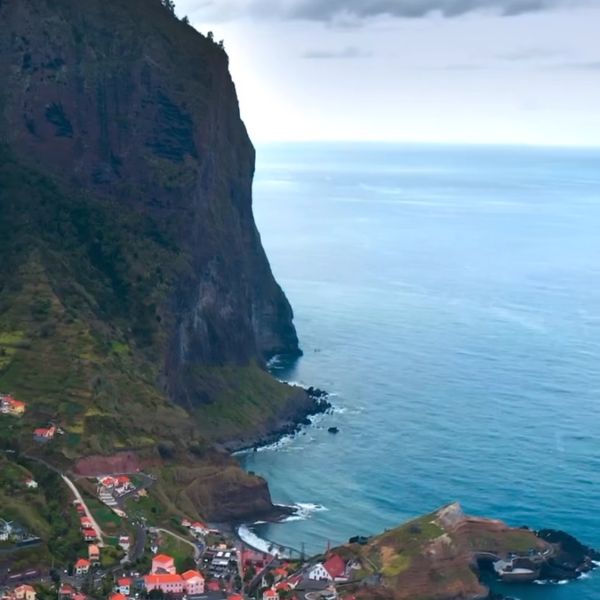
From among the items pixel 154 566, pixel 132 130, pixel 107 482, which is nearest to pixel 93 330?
pixel 107 482

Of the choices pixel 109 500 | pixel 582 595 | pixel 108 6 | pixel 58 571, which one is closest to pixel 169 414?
pixel 109 500

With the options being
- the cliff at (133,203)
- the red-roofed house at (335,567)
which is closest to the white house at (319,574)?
the red-roofed house at (335,567)

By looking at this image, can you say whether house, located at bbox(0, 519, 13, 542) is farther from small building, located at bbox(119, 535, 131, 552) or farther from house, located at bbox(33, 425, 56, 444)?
house, located at bbox(33, 425, 56, 444)

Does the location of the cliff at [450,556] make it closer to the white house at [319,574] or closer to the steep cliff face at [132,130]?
the white house at [319,574]

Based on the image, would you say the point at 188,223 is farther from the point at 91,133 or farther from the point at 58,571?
the point at 58,571

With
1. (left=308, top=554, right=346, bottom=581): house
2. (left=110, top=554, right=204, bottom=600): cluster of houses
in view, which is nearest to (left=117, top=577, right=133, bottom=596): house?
(left=110, top=554, right=204, bottom=600): cluster of houses

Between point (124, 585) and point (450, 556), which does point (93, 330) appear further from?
point (450, 556)
